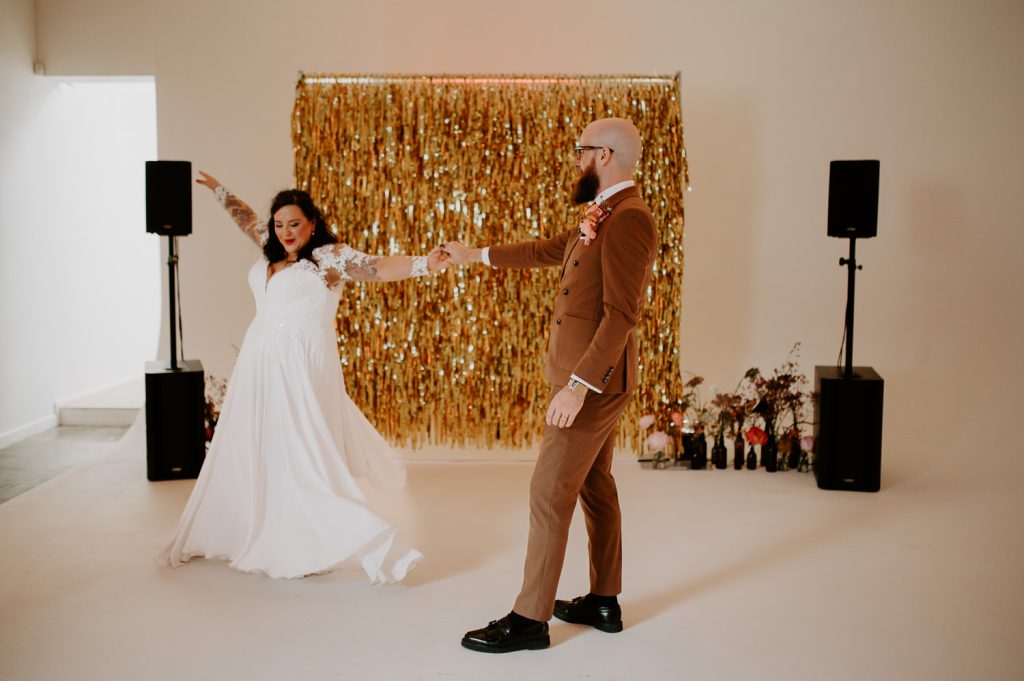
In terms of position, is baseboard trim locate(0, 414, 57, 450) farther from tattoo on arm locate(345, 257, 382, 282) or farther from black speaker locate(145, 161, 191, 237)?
tattoo on arm locate(345, 257, 382, 282)

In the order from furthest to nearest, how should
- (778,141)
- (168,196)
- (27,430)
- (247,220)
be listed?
1. (27,430)
2. (778,141)
3. (168,196)
4. (247,220)

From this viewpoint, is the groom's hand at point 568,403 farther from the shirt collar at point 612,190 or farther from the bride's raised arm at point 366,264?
the bride's raised arm at point 366,264

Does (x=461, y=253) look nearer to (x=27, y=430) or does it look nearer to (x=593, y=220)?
(x=593, y=220)

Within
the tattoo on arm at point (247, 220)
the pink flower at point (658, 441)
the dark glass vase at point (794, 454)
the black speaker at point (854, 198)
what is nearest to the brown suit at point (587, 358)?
the tattoo on arm at point (247, 220)

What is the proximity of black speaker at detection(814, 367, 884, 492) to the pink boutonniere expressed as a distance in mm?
2634

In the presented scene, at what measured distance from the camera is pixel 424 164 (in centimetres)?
552

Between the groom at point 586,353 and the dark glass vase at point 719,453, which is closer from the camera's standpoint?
the groom at point 586,353

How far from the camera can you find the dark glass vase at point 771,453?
5.58 metres

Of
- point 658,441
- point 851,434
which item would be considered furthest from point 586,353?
point 851,434

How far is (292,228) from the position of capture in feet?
12.8

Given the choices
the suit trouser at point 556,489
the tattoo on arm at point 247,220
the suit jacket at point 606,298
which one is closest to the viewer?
the suit jacket at point 606,298

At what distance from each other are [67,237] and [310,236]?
4.02 metres

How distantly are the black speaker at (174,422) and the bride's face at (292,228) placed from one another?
1.55m

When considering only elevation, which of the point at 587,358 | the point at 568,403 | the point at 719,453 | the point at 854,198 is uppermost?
the point at 854,198
